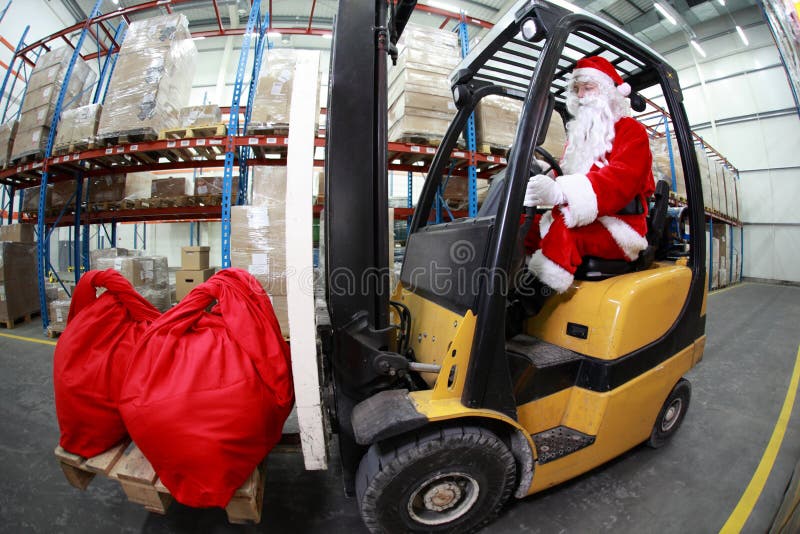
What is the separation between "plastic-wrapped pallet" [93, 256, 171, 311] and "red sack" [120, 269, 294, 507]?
4117 mm

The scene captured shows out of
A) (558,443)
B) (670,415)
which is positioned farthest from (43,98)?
(670,415)

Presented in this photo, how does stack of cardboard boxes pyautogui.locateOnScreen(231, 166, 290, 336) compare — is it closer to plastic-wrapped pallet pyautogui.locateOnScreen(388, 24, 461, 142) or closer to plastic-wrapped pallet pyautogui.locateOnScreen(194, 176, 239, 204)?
plastic-wrapped pallet pyautogui.locateOnScreen(388, 24, 461, 142)

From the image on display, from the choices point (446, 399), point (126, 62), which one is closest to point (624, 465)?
point (446, 399)

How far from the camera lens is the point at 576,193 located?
1418mm

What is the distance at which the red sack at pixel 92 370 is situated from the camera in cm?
128

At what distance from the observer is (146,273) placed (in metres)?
4.61

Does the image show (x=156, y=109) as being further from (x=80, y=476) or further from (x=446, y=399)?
(x=446, y=399)

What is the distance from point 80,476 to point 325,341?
1.17m

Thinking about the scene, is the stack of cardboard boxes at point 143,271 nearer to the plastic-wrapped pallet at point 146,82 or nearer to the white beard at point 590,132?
the plastic-wrapped pallet at point 146,82

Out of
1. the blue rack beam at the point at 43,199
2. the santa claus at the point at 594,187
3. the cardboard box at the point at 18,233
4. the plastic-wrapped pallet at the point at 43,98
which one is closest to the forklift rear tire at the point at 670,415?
the santa claus at the point at 594,187

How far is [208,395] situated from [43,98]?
749 cm

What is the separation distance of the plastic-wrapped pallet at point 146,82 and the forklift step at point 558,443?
5538 mm

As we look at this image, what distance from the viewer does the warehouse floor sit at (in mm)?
1482

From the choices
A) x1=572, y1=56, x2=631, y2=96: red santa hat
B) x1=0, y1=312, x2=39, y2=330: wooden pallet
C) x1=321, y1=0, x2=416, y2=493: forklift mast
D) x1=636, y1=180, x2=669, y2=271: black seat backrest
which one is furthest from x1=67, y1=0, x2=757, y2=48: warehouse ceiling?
x1=321, y1=0, x2=416, y2=493: forklift mast
